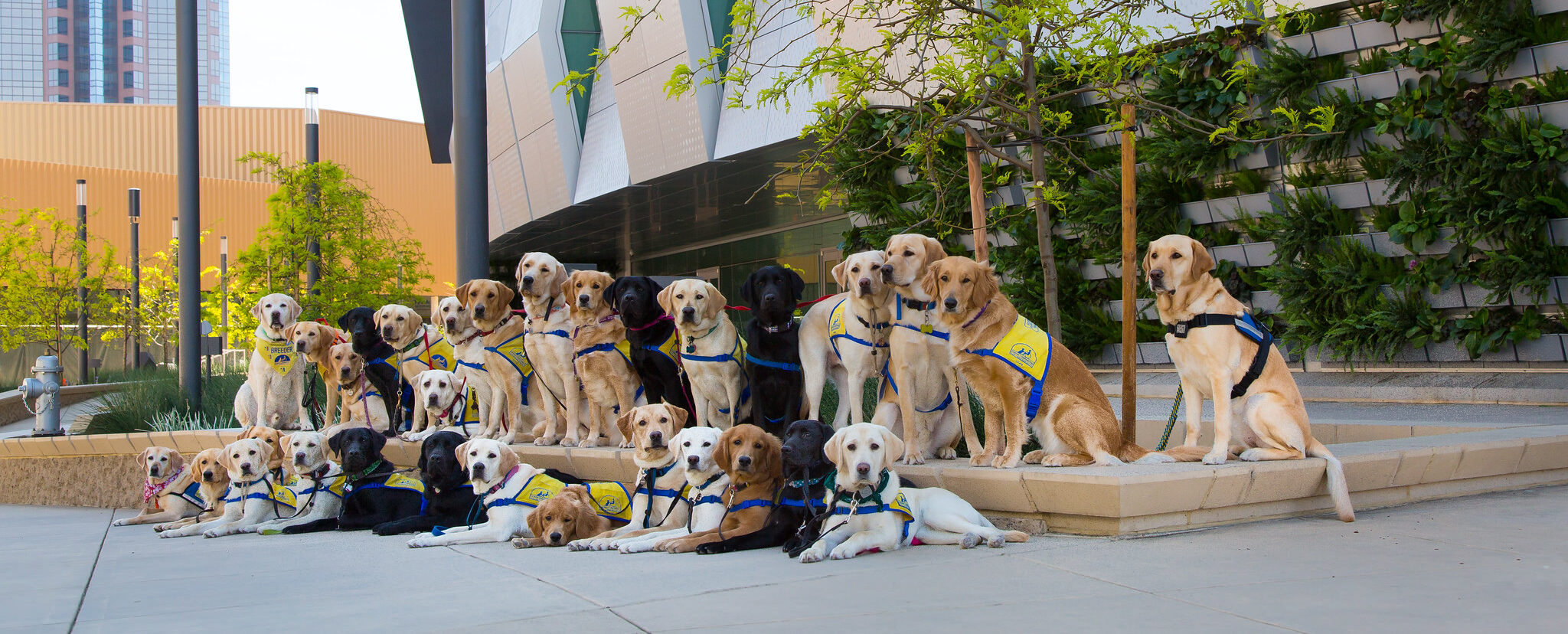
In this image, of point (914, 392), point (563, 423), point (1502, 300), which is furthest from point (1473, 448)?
point (563, 423)

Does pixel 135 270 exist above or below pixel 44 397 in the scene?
above

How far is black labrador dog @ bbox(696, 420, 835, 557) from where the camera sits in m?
5.25

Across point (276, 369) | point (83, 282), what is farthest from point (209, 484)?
point (83, 282)

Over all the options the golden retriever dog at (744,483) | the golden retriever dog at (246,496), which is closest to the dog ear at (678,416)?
the golden retriever dog at (744,483)

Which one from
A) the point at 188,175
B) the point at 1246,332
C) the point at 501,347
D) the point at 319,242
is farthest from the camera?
the point at 319,242

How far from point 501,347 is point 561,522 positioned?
2358mm

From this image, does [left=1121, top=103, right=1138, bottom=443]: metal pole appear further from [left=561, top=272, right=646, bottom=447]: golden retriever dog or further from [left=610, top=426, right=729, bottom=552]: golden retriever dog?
[left=561, top=272, right=646, bottom=447]: golden retriever dog

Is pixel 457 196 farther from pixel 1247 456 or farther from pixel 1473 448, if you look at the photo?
pixel 1473 448

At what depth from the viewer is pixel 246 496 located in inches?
302

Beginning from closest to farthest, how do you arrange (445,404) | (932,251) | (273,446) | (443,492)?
(932,251)
(443,492)
(273,446)
(445,404)

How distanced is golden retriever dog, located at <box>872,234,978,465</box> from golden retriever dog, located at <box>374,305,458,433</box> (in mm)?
4203

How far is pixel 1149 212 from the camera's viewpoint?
12.5 metres

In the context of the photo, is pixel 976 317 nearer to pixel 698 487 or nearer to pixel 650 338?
pixel 698 487

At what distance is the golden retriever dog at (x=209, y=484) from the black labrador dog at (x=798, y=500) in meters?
4.23
